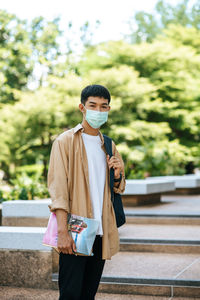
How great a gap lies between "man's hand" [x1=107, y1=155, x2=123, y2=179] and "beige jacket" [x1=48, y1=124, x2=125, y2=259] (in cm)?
9

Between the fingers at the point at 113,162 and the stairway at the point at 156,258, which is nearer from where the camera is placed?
the fingers at the point at 113,162

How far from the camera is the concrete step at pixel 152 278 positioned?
3.96m

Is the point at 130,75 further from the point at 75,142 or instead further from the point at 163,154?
the point at 75,142

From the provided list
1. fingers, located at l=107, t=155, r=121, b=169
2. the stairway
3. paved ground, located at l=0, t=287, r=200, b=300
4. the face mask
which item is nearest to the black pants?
fingers, located at l=107, t=155, r=121, b=169

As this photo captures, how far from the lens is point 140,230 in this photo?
597 centimetres

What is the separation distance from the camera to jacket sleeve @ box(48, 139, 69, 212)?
2.44 meters

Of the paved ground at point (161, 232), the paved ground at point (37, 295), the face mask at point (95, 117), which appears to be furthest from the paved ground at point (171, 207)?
the face mask at point (95, 117)

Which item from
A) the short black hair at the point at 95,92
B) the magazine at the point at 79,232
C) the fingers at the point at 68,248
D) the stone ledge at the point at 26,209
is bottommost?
the stone ledge at the point at 26,209

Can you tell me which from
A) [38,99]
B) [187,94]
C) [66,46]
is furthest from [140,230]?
[66,46]

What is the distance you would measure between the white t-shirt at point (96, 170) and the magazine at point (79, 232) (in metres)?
0.09

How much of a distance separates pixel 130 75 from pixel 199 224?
11713 millimetres

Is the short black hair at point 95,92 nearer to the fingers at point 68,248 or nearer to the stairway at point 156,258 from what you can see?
the fingers at point 68,248

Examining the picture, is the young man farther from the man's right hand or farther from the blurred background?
the blurred background

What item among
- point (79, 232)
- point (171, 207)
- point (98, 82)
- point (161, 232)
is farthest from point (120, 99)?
point (79, 232)
